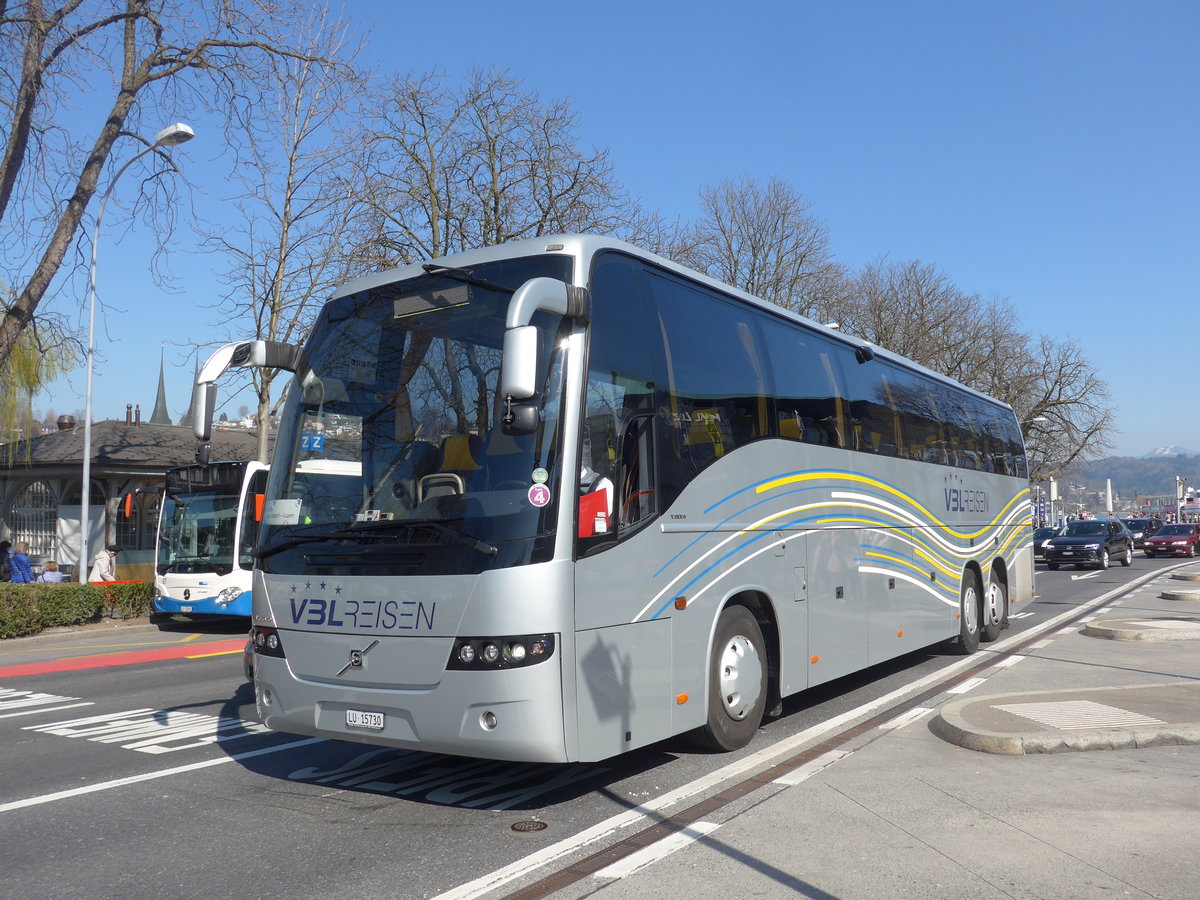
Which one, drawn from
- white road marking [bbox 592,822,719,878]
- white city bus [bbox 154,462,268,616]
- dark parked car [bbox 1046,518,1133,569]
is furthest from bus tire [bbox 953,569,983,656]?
dark parked car [bbox 1046,518,1133,569]

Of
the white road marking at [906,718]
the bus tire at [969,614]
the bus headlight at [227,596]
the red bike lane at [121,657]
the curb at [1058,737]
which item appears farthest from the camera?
the bus headlight at [227,596]

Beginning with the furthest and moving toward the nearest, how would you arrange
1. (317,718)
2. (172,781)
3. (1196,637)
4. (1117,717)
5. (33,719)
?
(1196,637), (33,719), (1117,717), (172,781), (317,718)

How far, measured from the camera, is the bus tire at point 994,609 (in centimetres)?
1436

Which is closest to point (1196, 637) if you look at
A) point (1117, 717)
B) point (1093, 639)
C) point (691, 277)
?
point (1093, 639)

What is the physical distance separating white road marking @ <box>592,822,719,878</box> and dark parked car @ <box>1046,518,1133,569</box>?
1414 inches

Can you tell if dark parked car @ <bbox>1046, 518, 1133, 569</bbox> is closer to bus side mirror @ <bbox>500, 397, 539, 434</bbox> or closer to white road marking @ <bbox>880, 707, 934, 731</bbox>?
white road marking @ <bbox>880, 707, 934, 731</bbox>

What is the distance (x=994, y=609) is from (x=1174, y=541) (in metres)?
40.5

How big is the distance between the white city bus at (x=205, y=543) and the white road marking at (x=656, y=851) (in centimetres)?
1481

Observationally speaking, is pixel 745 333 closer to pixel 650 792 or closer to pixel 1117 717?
pixel 650 792

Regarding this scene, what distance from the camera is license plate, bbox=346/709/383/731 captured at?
19.4 feet

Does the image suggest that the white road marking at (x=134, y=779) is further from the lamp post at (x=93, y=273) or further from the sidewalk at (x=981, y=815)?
the lamp post at (x=93, y=273)

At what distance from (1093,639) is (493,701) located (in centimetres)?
1213

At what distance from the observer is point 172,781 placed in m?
6.98

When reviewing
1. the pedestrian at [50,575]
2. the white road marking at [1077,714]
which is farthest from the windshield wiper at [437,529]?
the pedestrian at [50,575]
